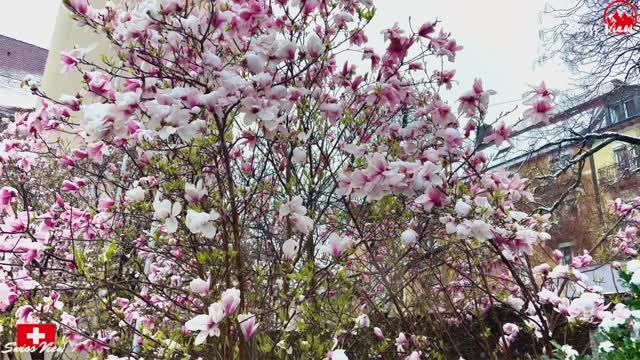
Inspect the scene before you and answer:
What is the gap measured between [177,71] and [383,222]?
1.05 metres

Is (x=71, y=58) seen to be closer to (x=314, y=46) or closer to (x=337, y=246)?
(x=314, y=46)

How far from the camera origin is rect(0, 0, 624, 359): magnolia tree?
1726mm

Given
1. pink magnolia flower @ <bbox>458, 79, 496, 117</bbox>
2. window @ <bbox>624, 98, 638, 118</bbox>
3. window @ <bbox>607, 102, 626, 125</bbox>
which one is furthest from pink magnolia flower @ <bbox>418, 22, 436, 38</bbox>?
window @ <bbox>624, 98, 638, 118</bbox>

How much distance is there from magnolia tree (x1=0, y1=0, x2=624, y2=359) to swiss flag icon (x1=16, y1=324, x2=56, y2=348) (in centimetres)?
18

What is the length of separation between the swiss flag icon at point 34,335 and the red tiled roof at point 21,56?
58.1ft

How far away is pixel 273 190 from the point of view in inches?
93.0

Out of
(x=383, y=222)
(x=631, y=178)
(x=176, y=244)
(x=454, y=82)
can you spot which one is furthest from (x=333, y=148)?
(x=631, y=178)

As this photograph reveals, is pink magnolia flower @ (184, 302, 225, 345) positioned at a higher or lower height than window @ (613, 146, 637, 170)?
lower

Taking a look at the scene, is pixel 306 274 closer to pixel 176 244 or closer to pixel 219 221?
pixel 219 221

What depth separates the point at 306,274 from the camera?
172cm

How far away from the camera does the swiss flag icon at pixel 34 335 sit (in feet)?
9.09

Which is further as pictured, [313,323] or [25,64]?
[25,64]

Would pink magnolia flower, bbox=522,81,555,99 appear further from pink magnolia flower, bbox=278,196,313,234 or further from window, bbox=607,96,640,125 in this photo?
window, bbox=607,96,640,125

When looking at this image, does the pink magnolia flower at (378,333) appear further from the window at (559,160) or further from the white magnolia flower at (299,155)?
the window at (559,160)
